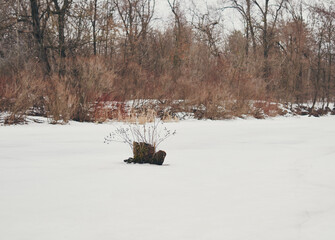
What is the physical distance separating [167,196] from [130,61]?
557 inches

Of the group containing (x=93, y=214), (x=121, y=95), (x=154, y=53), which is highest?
(x=154, y=53)

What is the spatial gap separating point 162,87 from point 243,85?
4.69 m

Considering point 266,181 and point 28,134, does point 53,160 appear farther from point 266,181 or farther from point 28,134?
point 28,134

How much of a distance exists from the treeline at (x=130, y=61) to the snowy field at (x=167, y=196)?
5.66 m

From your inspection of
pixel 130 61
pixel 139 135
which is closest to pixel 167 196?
pixel 139 135

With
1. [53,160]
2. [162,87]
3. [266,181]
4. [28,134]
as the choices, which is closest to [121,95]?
[162,87]

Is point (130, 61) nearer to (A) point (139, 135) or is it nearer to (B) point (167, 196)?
(A) point (139, 135)

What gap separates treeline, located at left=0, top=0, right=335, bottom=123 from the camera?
1063 centimetres

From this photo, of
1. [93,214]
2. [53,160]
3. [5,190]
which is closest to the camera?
[93,214]

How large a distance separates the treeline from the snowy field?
566 cm

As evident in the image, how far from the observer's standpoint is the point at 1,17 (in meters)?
14.0

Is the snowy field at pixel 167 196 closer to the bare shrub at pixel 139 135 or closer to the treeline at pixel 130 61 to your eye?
the bare shrub at pixel 139 135

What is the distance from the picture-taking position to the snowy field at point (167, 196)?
2.19 meters

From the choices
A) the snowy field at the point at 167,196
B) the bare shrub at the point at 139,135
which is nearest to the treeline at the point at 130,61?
the bare shrub at the point at 139,135
